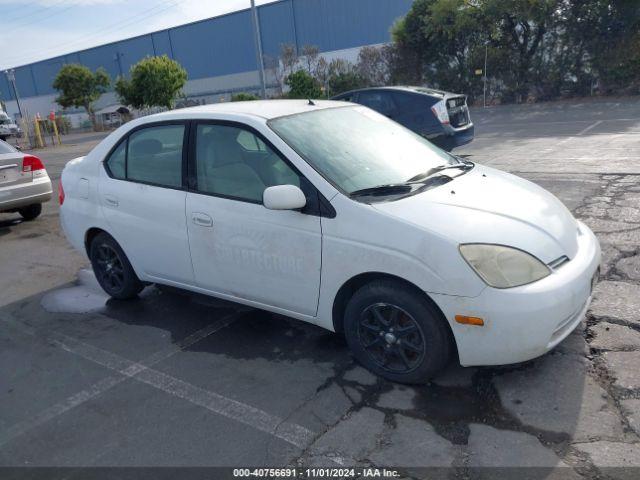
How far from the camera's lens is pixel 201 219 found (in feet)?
12.6

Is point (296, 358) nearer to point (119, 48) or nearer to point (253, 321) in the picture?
point (253, 321)

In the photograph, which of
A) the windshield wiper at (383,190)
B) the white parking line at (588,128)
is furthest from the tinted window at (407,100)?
the windshield wiper at (383,190)

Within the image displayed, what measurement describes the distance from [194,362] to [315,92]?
23638 mm

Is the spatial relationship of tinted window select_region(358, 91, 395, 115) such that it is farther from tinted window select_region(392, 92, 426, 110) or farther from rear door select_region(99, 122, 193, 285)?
rear door select_region(99, 122, 193, 285)

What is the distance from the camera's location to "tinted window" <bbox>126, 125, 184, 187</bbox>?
4113 millimetres

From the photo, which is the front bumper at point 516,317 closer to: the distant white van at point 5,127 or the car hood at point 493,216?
the car hood at point 493,216

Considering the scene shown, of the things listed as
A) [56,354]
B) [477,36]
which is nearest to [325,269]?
[56,354]

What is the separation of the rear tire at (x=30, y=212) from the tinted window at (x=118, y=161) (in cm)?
500

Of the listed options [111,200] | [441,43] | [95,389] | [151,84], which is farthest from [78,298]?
[151,84]

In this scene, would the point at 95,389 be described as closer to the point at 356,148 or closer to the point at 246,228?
the point at 246,228

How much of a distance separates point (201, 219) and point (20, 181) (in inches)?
228

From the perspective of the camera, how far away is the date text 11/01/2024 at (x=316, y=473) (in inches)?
101

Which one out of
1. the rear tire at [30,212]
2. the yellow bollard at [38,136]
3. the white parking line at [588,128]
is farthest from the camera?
the yellow bollard at [38,136]

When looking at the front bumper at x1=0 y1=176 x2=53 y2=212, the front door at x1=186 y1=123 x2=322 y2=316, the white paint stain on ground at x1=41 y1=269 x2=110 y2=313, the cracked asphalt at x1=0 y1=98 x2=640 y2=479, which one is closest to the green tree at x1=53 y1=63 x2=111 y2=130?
the front bumper at x1=0 y1=176 x2=53 y2=212
